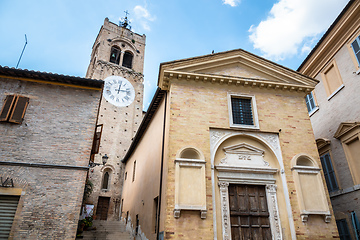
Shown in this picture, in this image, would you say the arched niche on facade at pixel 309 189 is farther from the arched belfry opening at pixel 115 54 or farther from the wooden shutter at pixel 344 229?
the arched belfry opening at pixel 115 54

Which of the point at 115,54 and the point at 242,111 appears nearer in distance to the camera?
the point at 242,111

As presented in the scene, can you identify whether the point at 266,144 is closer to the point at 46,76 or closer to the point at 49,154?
the point at 49,154

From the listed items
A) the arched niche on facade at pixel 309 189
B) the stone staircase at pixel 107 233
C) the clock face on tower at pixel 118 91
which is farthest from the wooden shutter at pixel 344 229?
the clock face on tower at pixel 118 91

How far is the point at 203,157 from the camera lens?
9945 mm

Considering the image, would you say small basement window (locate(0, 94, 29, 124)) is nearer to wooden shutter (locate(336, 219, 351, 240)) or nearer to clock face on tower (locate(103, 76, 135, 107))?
wooden shutter (locate(336, 219, 351, 240))

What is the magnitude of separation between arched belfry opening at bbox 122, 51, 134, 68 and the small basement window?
68.0 feet

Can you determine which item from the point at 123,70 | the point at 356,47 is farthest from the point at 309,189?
the point at 123,70

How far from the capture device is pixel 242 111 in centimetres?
1159

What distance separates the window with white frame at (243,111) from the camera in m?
11.3

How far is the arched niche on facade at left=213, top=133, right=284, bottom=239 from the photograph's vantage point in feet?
31.9

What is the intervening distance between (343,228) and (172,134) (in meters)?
9.27

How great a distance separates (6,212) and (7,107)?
3774 millimetres

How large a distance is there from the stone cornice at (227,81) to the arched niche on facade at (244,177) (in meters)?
2.39

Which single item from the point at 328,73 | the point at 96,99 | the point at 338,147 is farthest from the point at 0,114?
the point at 328,73
